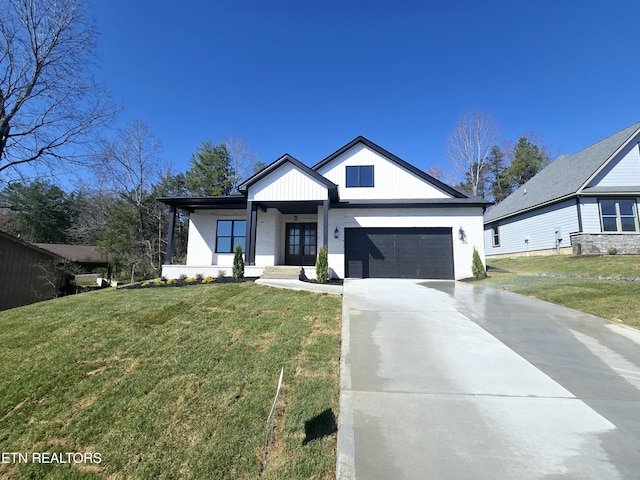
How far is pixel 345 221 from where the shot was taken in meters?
13.4

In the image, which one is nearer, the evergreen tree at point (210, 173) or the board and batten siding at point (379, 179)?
the board and batten siding at point (379, 179)

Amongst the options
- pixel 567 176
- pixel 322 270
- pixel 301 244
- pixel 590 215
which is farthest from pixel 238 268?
pixel 567 176

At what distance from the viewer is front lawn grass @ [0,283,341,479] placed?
2.34m

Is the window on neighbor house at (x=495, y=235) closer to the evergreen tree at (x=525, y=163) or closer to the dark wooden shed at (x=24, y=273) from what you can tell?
the evergreen tree at (x=525, y=163)

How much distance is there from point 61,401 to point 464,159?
32.8m

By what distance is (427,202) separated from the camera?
1290 cm

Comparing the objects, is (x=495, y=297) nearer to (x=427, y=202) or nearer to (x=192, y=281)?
(x=427, y=202)

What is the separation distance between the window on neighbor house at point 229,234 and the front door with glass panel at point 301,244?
7.84 feet

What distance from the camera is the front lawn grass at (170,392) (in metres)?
2.34

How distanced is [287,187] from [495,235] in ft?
62.7

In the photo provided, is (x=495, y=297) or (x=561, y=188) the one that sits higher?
(x=561, y=188)

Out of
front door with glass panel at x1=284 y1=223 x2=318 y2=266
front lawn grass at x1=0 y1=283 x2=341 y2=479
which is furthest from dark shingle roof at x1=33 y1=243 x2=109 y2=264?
front lawn grass at x1=0 y1=283 x2=341 y2=479

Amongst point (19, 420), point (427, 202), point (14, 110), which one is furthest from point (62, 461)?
point (14, 110)

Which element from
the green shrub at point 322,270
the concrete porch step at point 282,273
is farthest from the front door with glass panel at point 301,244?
the green shrub at point 322,270
